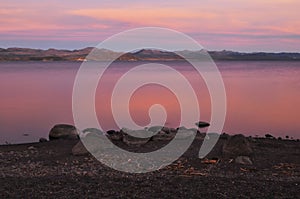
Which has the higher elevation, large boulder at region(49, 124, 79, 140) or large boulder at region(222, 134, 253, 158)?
large boulder at region(222, 134, 253, 158)

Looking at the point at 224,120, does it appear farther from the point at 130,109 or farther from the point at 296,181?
the point at 296,181

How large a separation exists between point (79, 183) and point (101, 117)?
1963 centimetres

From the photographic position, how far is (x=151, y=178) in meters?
9.85

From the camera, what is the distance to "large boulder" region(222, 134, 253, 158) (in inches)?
489

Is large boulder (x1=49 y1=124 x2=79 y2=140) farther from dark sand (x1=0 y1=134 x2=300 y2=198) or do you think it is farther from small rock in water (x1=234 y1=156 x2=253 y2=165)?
small rock in water (x1=234 y1=156 x2=253 y2=165)

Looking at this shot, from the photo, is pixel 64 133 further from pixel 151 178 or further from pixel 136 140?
pixel 151 178

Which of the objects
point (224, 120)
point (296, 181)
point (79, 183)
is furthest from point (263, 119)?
point (79, 183)

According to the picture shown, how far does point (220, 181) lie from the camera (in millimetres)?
9406

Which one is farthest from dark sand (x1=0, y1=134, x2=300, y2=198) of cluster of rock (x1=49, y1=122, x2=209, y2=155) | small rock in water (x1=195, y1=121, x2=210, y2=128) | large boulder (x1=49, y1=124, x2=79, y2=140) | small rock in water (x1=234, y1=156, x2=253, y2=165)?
small rock in water (x1=195, y1=121, x2=210, y2=128)

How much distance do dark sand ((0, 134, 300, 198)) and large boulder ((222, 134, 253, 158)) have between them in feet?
0.78

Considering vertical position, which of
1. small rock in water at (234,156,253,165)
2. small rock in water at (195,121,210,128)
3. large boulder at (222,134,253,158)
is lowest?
small rock in water at (195,121,210,128)

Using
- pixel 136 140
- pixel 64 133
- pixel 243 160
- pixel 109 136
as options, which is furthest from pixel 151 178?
pixel 64 133

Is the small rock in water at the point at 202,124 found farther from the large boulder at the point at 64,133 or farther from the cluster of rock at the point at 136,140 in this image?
the large boulder at the point at 64,133

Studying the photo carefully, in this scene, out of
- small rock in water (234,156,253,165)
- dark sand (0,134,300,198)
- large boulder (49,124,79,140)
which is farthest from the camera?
large boulder (49,124,79,140)
